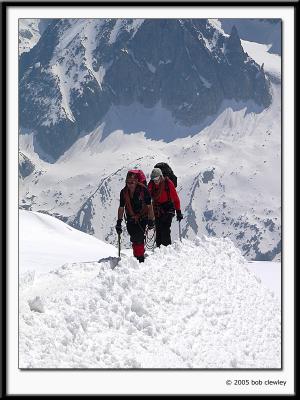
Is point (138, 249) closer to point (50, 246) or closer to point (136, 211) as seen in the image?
point (136, 211)

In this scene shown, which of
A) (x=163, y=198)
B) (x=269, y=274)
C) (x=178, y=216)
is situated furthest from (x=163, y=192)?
(x=269, y=274)

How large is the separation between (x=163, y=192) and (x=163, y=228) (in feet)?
2.69

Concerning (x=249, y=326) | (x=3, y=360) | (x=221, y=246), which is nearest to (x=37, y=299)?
(x=3, y=360)

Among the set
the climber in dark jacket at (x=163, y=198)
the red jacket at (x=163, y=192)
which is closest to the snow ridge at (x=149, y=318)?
the climber in dark jacket at (x=163, y=198)

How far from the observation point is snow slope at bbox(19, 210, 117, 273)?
48.4 ft

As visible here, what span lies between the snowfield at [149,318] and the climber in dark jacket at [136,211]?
45 centimetres

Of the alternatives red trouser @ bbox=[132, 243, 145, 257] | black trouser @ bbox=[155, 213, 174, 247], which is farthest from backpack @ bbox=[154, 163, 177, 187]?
red trouser @ bbox=[132, 243, 145, 257]

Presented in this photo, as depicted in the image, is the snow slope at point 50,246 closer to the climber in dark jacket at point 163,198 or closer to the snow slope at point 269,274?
the climber in dark jacket at point 163,198

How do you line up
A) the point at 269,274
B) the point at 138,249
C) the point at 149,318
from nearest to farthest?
1. the point at 149,318
2. the point at 138,249
3. the point at 269,274

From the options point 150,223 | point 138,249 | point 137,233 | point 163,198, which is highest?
point 163,198

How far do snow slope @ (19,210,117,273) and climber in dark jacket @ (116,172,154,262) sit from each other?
1.90m

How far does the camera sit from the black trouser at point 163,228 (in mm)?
13102

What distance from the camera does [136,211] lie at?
1204 cm

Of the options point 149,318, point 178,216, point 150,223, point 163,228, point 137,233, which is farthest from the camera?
point 163,228
